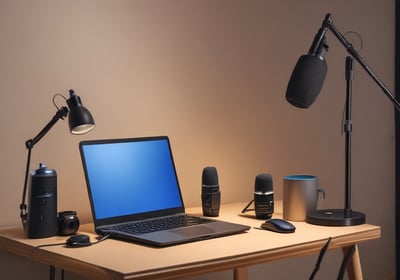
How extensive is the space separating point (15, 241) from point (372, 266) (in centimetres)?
182

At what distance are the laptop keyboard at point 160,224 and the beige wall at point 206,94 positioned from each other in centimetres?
29

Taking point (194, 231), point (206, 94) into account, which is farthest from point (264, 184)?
point (206, 94)

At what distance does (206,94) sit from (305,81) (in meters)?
0.60

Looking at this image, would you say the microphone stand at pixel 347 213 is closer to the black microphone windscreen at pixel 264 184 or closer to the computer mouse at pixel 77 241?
the black microphone windscreen at pixel 264 184

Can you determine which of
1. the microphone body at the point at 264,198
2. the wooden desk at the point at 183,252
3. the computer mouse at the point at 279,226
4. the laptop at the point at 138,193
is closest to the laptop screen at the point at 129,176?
the laptop at the point at 138,193

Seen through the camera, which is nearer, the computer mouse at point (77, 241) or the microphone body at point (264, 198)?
the computer mouse at point (77, 241)

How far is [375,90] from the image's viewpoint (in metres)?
2.99

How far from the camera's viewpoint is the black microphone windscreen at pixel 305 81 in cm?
192

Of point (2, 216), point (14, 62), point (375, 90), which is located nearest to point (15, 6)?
point (14, 62)

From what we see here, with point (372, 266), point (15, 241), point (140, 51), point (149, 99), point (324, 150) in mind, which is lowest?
point (372, 266)

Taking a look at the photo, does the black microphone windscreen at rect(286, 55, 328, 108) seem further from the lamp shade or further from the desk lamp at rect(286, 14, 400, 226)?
the lamp shade

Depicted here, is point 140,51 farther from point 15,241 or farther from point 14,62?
point 15,241

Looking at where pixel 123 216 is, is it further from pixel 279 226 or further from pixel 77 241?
pixel 279 226

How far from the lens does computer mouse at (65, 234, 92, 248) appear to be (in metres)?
1.70
